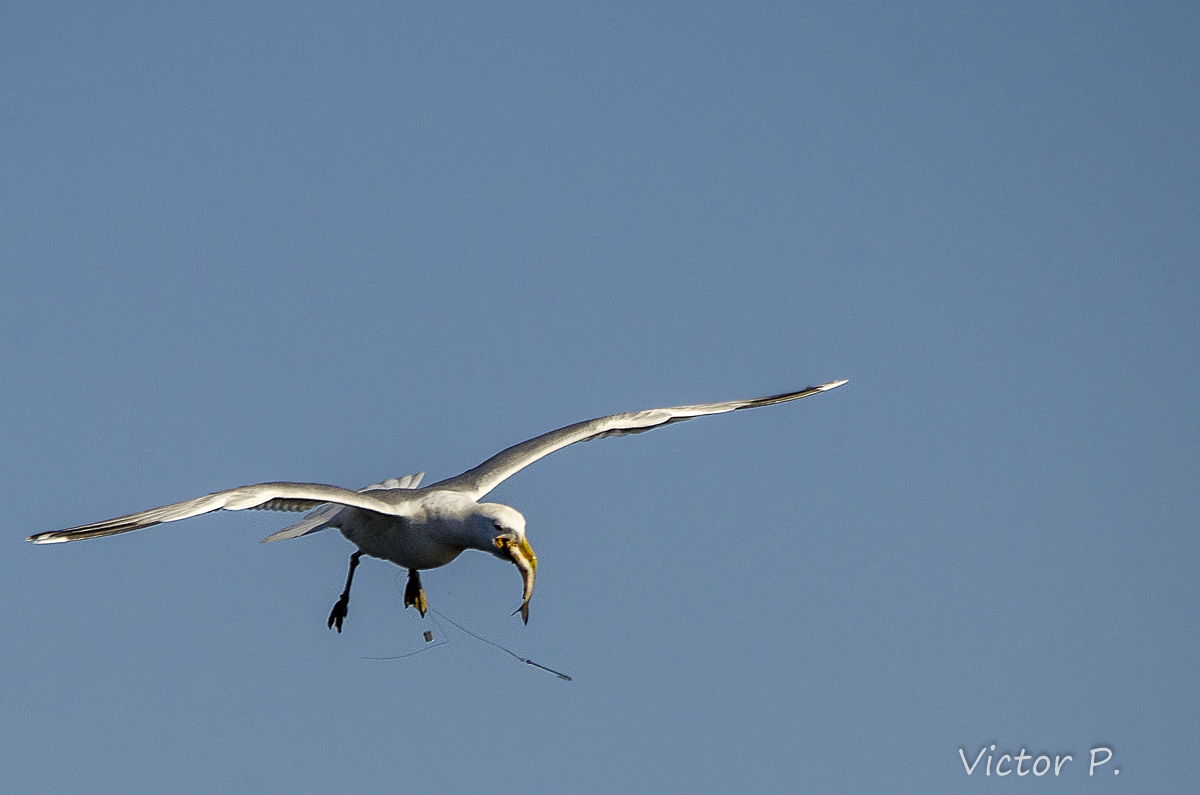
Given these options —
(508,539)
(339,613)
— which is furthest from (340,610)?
(508,539)

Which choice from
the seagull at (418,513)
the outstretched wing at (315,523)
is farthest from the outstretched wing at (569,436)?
the outstretched wing at (315,523)

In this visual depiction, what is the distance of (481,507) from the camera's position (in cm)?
2217

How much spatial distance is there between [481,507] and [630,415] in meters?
4.60

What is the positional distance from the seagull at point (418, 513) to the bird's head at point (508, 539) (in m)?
0.01

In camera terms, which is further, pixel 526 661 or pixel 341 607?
pixel 341 607

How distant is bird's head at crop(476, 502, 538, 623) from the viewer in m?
21.6

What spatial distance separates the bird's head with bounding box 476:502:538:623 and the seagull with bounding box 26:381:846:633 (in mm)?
12

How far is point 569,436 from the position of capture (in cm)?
2553

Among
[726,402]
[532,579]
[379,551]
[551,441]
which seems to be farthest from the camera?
[726,402]

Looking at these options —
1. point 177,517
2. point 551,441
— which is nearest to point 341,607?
point 551,441

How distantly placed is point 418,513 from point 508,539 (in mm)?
1561

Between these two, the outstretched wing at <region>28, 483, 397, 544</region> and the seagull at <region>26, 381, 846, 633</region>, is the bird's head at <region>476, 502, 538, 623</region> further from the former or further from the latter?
the outstretched wing at <region>28, 483, 397, 544</region>

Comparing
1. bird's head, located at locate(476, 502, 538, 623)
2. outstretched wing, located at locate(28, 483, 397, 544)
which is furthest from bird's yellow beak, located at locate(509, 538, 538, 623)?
outstretched wing, located at locate(28, 483, 397, 544)

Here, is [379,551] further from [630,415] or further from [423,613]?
[630,415]
